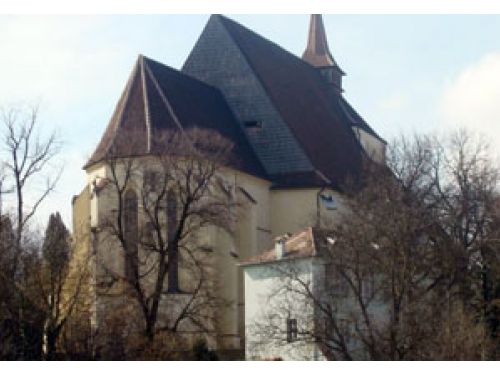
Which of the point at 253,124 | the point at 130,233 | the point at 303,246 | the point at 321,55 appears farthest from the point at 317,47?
the point at 303,246

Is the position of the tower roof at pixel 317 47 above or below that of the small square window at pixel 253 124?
above

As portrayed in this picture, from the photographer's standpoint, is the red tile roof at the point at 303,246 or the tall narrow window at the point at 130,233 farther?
the tall narrow window at the point at 130,233

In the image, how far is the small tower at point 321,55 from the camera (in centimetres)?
5991

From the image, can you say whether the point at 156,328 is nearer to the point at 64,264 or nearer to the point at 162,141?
the point at 64,264

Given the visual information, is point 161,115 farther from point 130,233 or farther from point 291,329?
point 291,329

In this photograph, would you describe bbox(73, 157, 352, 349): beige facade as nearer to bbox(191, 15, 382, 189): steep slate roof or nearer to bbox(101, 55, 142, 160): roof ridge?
bbox(191, 15, 382, 189): steep slate roof

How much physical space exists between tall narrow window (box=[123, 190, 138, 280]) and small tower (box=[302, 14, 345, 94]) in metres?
22.8

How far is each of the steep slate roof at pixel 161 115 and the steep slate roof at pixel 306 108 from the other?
214 cm

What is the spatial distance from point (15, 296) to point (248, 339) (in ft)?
24.4

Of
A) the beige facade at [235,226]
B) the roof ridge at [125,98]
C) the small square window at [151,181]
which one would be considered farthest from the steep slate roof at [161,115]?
the small square window at [151,181]

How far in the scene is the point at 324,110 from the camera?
176ft

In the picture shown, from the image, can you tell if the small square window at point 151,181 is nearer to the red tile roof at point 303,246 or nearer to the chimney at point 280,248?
the red tile roof at point 303,246

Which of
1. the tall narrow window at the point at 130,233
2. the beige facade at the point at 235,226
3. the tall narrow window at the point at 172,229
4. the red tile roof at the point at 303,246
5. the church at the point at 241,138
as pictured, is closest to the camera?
the red tile roof at the point at 303,246

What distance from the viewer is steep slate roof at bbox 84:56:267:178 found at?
3947 centimetres
